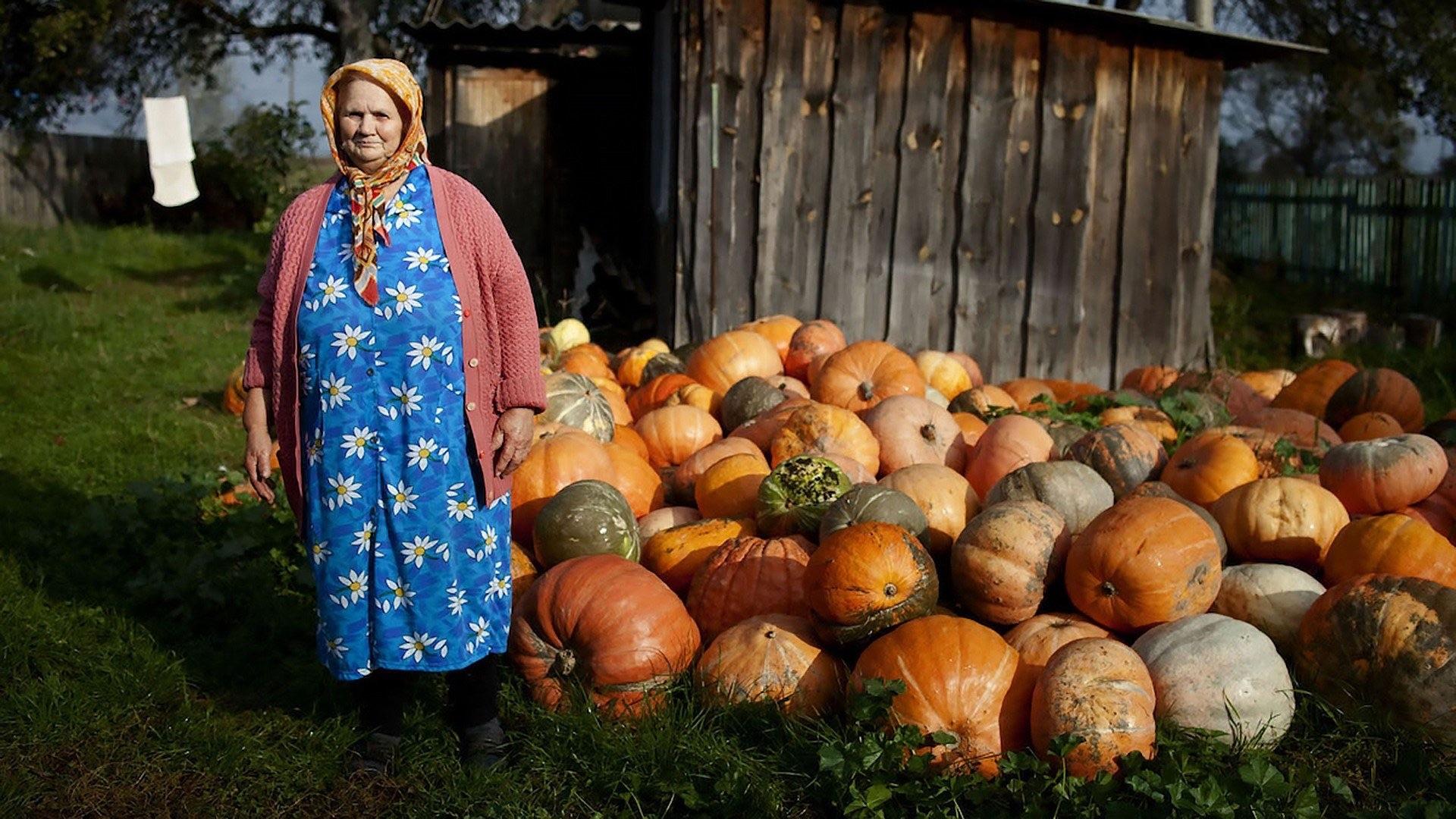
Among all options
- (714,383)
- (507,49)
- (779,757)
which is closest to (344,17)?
(507,49)

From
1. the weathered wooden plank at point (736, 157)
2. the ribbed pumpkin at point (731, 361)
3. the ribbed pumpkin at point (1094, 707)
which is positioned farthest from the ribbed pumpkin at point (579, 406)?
the ribbed pumpkin at point (1094, 707)

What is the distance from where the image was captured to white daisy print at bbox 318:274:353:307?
3016 mm

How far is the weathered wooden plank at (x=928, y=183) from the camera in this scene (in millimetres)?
7199

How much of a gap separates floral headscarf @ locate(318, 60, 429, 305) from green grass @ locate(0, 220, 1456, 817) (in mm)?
1395

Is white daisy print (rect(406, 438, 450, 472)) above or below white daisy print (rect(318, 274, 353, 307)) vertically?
below

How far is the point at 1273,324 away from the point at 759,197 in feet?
25.1

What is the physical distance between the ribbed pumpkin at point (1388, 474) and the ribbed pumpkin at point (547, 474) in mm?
2848

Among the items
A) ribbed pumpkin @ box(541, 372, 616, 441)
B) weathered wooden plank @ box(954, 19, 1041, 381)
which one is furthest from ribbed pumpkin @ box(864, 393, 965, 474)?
weathered wooden plank @ box(954, 19, 1041, 381)

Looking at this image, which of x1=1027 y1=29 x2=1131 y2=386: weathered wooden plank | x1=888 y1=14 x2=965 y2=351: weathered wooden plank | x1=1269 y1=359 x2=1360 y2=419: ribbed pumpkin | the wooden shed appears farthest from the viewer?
x1=1027 y1=29 x2=1131 y2=386: weathered wooden plank

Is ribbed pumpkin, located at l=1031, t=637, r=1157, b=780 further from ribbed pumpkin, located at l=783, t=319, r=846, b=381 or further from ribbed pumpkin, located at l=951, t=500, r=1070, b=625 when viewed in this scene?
ribbed pumpkin, located at l=783, t=319, r=846, b=381

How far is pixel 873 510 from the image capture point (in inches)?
157

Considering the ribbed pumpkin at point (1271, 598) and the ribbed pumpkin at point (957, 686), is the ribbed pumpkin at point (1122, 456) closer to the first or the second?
the ribbed pumpkin at point (1271, 598)

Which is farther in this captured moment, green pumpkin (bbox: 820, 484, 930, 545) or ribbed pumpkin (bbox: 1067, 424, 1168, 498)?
ribbed pumpkin (bbox: 1067, 424, 1168, 498)

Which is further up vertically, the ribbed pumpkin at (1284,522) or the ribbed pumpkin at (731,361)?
the ribbed pumpkin at (731,361)
